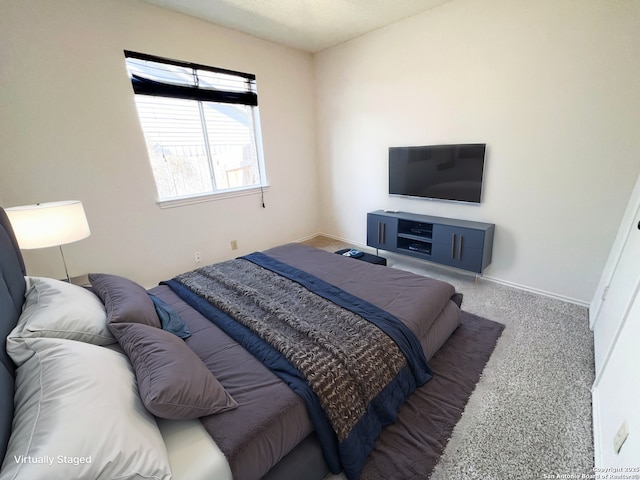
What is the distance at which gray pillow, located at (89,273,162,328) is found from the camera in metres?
1.35

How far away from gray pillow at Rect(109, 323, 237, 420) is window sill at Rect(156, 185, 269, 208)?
2.13 metres

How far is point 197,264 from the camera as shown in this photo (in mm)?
3453

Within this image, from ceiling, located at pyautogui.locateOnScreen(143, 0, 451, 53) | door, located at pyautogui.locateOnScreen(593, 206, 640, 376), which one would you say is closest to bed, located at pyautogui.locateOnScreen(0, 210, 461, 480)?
door, located at pyautogui.locateOnScreen(593, 206, 640, 376)

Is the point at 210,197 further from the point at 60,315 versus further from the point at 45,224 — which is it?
the point at 60,315

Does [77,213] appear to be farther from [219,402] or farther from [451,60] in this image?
[451,60]

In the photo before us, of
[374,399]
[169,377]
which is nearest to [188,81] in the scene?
[169,377]

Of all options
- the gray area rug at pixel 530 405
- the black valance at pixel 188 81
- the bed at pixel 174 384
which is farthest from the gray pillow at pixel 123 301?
the black valance at pixel 188 81

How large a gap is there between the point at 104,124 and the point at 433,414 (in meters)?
3.47

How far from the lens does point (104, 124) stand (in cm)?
262

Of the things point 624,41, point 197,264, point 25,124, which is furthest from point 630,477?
point 25,124

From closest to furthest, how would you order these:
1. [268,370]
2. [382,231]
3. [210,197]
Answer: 1. [268,370]
2. [210,197]
3. [382,231]

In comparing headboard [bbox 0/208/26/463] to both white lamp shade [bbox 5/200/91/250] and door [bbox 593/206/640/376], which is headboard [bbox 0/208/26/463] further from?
door [bbox 593/206/640/376]

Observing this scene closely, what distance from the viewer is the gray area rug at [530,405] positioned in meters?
1.32

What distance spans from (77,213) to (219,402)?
1602 mm
